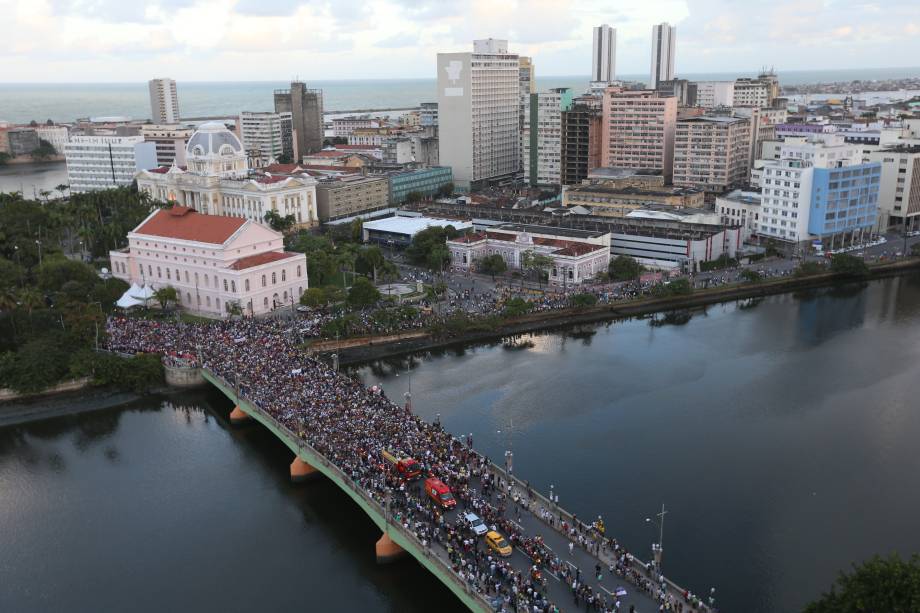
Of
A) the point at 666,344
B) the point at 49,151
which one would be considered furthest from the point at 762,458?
the point at 49,151

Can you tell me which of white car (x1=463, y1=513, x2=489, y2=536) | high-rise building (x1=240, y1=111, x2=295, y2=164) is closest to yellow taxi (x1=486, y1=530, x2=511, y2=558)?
white car (x1=463, y1=513, x2=489, y2=536)

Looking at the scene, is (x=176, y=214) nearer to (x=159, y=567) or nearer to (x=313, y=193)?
(x=313, y=193)

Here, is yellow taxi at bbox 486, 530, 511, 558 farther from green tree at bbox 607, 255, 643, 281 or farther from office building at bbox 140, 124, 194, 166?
office building at bbox 140, 124, 194, 166

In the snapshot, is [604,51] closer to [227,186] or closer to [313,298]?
[227,186]

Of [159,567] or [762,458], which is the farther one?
[762,458]

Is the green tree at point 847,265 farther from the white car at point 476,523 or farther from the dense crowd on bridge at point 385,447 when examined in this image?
the white car at point 476,523

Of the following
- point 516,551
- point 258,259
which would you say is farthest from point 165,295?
point 516,551
